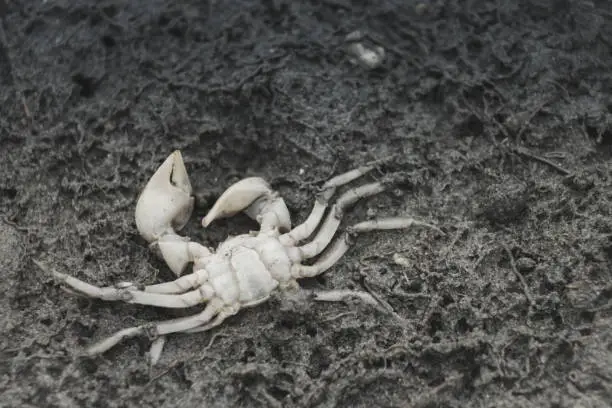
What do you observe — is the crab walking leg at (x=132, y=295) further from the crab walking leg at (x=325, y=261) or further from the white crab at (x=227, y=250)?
the crab walking leg at (x=325, y=261)

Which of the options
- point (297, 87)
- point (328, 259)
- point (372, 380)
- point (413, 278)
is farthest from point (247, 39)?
point (372, 380)

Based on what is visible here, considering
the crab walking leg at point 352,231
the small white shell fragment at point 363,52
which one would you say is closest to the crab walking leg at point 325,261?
the crab walking leg at point 352,231

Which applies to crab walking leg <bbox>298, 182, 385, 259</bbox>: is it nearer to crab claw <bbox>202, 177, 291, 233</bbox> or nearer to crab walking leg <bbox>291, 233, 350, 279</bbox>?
crab walking leg <bbox>291, 233, 350, 279</bbox>

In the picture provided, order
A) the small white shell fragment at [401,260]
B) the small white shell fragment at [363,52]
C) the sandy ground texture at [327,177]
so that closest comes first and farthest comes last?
the sandy ground texture at [327,177]
the small white shell fragment at [401,260]
the small white shell fragment at [363,52]

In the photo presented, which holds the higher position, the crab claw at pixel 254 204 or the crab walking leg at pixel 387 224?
the crab claw at pixel 254 204

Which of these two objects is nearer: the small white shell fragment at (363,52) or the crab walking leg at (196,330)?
the crab walking leg at (196,330)

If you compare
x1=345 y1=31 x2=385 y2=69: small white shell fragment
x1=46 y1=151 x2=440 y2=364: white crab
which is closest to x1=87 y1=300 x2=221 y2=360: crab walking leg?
x1=46 y1=151 x2=440 y2=364: white crab

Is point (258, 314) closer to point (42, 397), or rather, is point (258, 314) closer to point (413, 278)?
point (413, 278)
